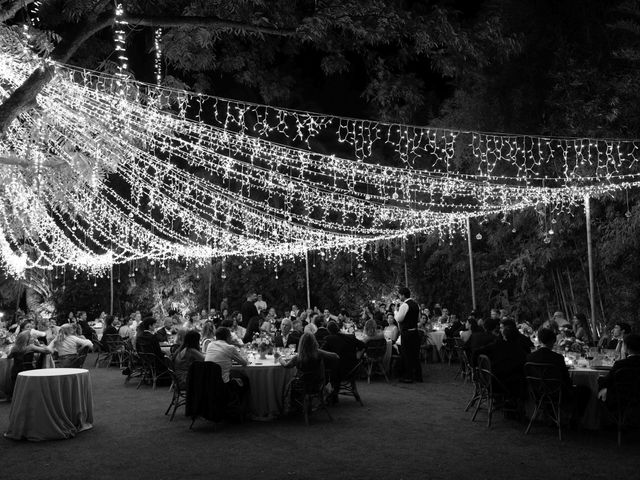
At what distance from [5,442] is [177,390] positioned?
174cm

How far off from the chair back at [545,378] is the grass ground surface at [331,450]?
1.39 ft

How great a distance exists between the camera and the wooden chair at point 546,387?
5.63 metres

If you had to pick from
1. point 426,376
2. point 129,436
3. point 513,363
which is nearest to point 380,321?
point 426,376

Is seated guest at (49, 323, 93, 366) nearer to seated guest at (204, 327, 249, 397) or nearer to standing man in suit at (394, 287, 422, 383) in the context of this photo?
seated guest at (204, 327, 249, 397)

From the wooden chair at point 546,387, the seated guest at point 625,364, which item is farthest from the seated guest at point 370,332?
the seated guest at point 625,364

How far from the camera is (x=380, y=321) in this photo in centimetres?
1259

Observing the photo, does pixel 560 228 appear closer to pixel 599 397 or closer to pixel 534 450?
pixel 599 397

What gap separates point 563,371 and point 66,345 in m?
6.79

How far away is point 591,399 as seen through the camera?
594 cm

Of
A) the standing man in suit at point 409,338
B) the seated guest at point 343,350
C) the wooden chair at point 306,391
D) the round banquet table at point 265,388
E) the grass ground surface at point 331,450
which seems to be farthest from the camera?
the standing man in suit at point 409,338

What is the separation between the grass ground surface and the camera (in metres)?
4.67

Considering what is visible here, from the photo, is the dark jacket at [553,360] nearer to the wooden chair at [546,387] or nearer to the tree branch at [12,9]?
the wooden chair at [546,387]

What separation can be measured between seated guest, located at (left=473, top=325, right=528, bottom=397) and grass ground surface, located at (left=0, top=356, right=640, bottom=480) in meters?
0.43

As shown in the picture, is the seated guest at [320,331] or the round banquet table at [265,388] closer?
the round banquet table at [265,388]
